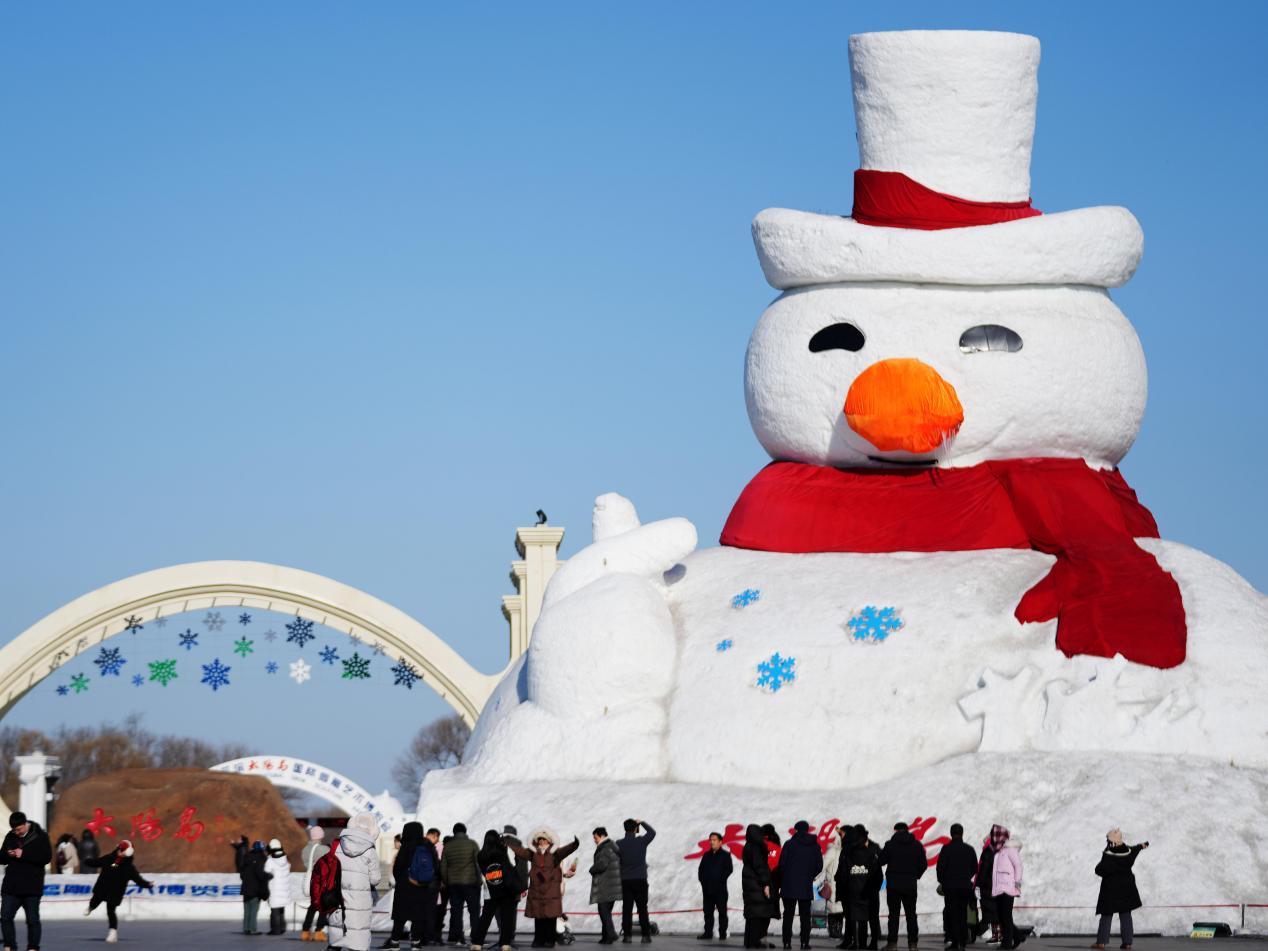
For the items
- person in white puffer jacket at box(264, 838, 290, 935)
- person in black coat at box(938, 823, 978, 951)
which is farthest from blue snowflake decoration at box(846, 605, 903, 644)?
person in white puffer jacket at box(264, 838, 290, 935)

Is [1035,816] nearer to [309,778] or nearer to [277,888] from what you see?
[277,888]

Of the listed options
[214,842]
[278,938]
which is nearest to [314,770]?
[214,842]

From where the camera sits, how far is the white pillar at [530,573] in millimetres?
34781

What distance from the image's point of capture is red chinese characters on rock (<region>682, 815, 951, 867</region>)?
20.5 m

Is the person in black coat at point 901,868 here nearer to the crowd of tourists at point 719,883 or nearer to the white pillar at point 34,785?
the crowd of tourists at point 719,883

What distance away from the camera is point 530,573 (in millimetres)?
34812

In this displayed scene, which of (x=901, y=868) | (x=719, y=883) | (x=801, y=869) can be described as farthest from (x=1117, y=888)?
(x=719, y=883)

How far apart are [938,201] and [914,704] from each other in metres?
5.19

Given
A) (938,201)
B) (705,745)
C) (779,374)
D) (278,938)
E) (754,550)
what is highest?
(938,201)

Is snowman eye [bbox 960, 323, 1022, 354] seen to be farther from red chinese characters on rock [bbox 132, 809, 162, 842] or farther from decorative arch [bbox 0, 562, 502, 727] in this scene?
red chinese characters on rock [bbox 132, 809, 162, 842]

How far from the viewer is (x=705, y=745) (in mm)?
22312

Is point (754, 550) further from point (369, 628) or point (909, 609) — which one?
point (369, 628)

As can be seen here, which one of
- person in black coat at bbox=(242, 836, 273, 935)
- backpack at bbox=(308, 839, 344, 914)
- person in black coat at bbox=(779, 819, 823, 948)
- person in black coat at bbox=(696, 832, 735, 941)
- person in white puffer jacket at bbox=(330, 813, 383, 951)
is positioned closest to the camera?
person in white puffer jacket at bbox=(330, 813, 383, 951)

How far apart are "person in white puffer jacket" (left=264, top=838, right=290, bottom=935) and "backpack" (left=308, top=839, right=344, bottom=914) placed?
732 cm
